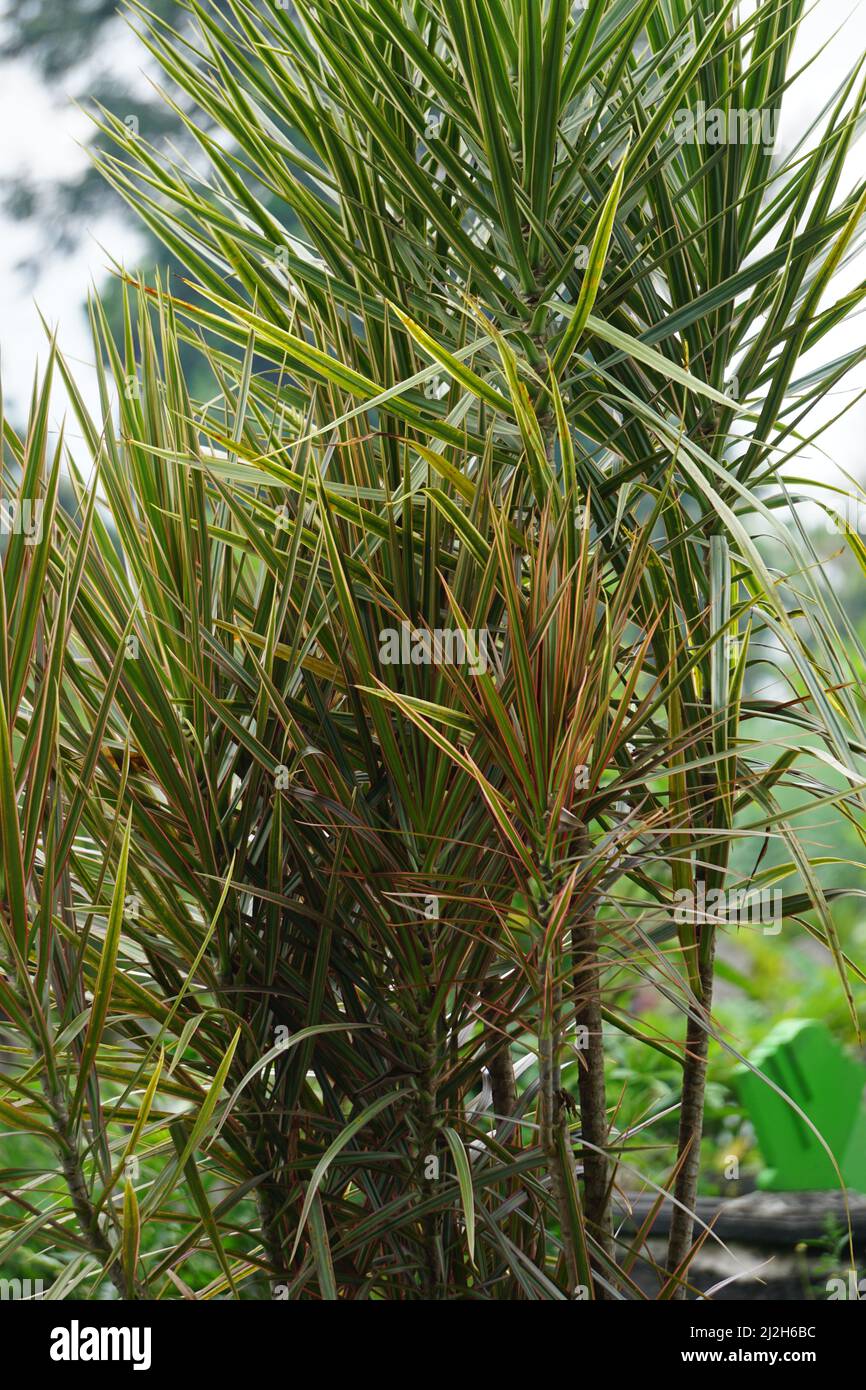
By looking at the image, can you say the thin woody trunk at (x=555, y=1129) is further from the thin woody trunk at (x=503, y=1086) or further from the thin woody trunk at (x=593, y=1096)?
the thin woody trunk at (x=503, y=1086)

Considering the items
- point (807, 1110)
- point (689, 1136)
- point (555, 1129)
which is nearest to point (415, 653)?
point (555, 1129)

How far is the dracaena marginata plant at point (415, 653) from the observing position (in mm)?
579

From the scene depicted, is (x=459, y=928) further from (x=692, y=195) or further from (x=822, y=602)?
(x=692, y=195)

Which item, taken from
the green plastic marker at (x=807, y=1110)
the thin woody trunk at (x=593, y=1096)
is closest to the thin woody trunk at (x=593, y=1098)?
the thin woody trunk at (x=593, y=1096)

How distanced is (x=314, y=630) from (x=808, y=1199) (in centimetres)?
164

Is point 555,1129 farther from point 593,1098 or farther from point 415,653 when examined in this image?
point 415,653

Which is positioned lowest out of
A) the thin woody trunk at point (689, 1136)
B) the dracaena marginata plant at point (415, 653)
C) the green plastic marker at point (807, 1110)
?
the green plastic marker at point (807, 1110)

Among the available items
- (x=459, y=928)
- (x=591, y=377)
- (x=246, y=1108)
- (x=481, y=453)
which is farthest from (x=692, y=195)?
(x=246, y=1108)

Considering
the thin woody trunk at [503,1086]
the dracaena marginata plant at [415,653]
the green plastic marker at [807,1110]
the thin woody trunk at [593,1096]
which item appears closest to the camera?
the dracaena marginata plant at [415,653]

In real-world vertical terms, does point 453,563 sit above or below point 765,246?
below

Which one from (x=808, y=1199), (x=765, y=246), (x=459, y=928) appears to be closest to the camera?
(x=459, y=928)

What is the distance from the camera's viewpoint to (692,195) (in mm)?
785

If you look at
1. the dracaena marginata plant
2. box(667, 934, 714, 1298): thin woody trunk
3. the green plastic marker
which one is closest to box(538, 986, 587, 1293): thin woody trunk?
the dracaena marginata plant

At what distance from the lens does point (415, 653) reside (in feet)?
2.14
